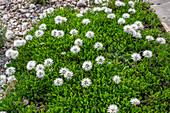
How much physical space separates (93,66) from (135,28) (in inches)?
54.1

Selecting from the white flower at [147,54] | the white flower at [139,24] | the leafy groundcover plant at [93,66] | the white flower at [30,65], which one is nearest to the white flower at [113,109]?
the leafy groundcover plant at [93,66]

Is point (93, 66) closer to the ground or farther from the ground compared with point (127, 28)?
closer to the ground

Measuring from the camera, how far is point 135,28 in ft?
13.5

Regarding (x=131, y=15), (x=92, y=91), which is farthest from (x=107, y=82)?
(x=131, y=15)

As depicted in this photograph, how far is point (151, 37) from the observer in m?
3.96

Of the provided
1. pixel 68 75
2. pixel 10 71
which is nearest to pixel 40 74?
pixel 68 75

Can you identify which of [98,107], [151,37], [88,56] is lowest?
[98,107]

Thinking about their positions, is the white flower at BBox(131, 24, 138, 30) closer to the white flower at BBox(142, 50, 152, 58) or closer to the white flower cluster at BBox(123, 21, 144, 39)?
the white flower cluster at BBox(123, 21, 144, 39)

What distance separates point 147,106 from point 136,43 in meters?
1.42

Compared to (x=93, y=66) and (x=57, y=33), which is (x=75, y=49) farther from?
(x=57, y=33)

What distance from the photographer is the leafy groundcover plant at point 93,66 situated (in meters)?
3.09

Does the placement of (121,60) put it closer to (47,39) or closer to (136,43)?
(136,43)

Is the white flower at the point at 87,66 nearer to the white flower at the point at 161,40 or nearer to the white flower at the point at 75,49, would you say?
the white flower at the point at 75,49

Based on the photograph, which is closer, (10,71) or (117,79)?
(117,79)
